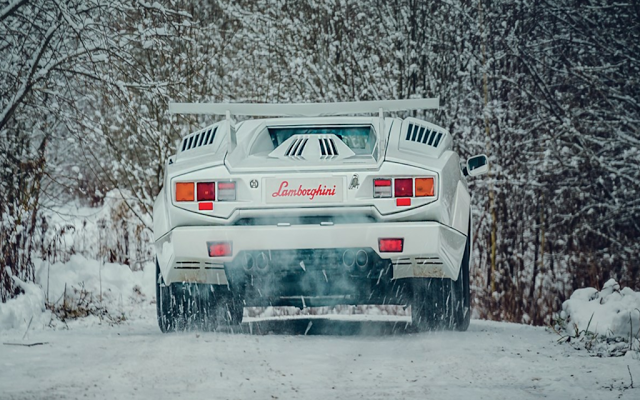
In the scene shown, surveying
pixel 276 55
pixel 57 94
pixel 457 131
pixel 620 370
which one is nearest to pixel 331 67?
pixel 276 55

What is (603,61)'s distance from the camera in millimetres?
12352

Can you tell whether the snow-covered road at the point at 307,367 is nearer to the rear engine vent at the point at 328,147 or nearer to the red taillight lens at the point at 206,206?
the red taillight lens at the point at 206,206

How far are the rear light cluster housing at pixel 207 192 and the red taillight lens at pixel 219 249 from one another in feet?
0.76

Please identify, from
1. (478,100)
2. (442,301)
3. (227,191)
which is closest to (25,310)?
(227,191)

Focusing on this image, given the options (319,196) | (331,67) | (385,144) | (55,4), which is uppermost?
(331,67)

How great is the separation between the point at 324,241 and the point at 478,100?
35.0ft

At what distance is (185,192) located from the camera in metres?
5.42

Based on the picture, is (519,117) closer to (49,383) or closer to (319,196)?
(319,196)

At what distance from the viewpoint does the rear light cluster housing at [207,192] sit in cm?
535

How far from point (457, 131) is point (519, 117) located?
1283mm

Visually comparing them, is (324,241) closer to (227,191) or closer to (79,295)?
(227,191)

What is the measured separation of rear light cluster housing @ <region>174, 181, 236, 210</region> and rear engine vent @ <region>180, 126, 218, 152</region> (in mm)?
419

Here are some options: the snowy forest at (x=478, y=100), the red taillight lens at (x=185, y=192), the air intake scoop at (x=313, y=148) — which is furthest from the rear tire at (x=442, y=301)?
the snowy forest at (x=478, y=100)

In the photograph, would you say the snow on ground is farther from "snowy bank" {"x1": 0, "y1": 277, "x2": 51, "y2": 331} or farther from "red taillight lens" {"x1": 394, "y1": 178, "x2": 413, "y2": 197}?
"red taillight lens" {"x1": 394, "y1": 178, "x2": 413, "y2": 197}
